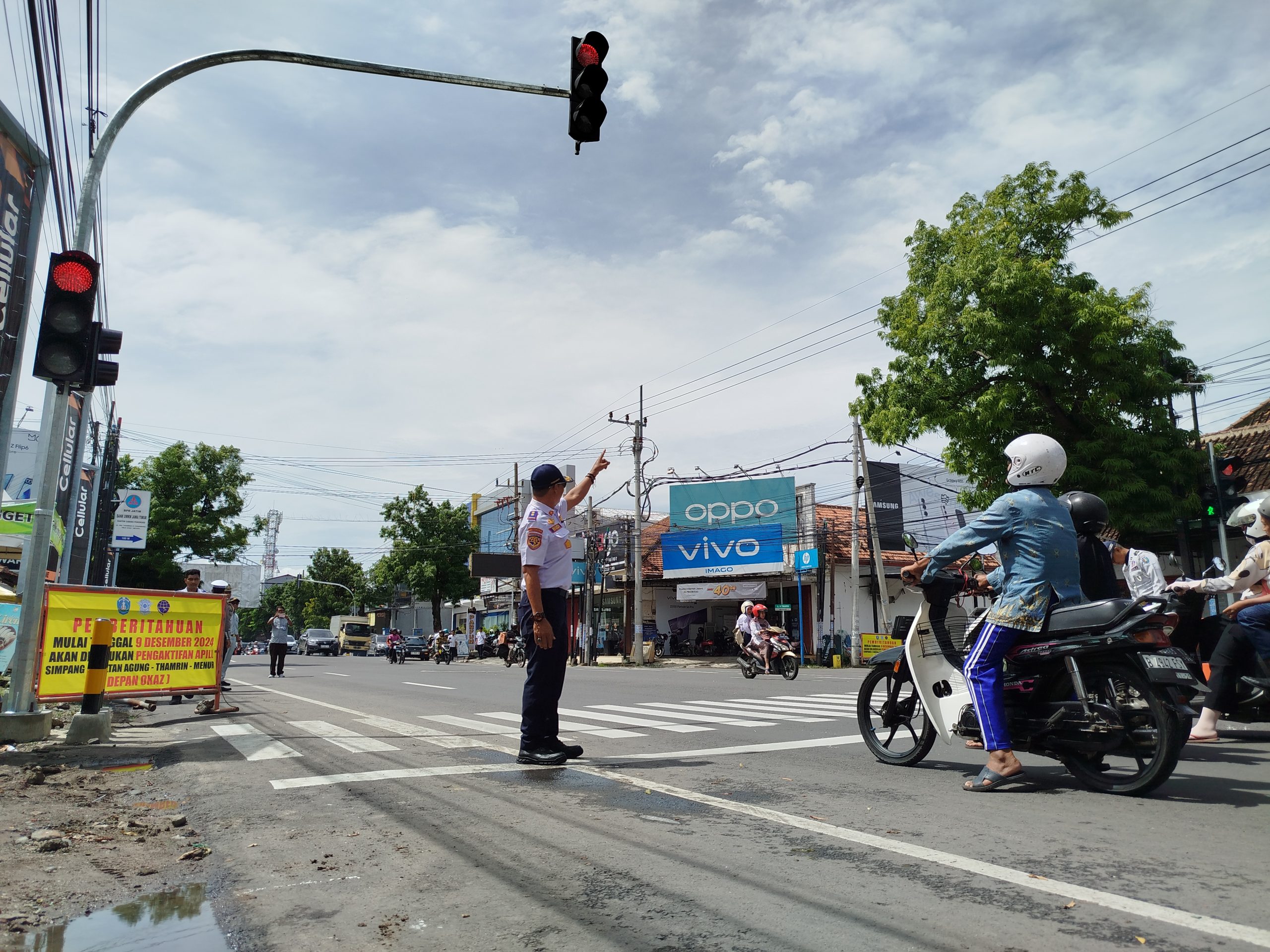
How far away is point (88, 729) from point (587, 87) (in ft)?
21.4

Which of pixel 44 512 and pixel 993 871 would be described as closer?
pixel 993 871

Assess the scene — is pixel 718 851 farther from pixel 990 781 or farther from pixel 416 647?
pixel 416 647

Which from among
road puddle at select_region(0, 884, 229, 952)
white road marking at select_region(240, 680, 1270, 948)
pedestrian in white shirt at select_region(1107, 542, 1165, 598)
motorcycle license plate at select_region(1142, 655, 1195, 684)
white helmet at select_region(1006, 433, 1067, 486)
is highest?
white helmet at select_region(1006, 433, 1067, 486)

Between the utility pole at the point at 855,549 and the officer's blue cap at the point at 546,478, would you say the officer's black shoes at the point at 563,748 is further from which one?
the utility pole at the point at 855,549

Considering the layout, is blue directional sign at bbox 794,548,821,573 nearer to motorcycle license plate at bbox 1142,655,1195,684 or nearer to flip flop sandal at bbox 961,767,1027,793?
flip flop sandal at bbox 961,767,1027,793

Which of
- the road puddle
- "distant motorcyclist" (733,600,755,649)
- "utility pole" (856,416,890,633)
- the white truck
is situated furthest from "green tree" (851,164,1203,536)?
the white truck

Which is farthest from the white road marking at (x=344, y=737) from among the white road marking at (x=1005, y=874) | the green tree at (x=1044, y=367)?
the green tree at (x=1044, y=367)

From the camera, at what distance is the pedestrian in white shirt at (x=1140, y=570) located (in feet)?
21.6

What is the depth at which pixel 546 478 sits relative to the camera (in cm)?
575

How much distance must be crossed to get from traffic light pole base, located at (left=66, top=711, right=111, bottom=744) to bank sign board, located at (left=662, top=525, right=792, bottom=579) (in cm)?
2715

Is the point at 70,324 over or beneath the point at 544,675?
→ over

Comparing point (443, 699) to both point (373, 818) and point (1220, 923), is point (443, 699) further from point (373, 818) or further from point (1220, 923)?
point (1220, 923)

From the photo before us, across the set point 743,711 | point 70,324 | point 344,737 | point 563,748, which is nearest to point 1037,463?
point 563,748

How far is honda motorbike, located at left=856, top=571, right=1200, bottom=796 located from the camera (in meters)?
4.05
